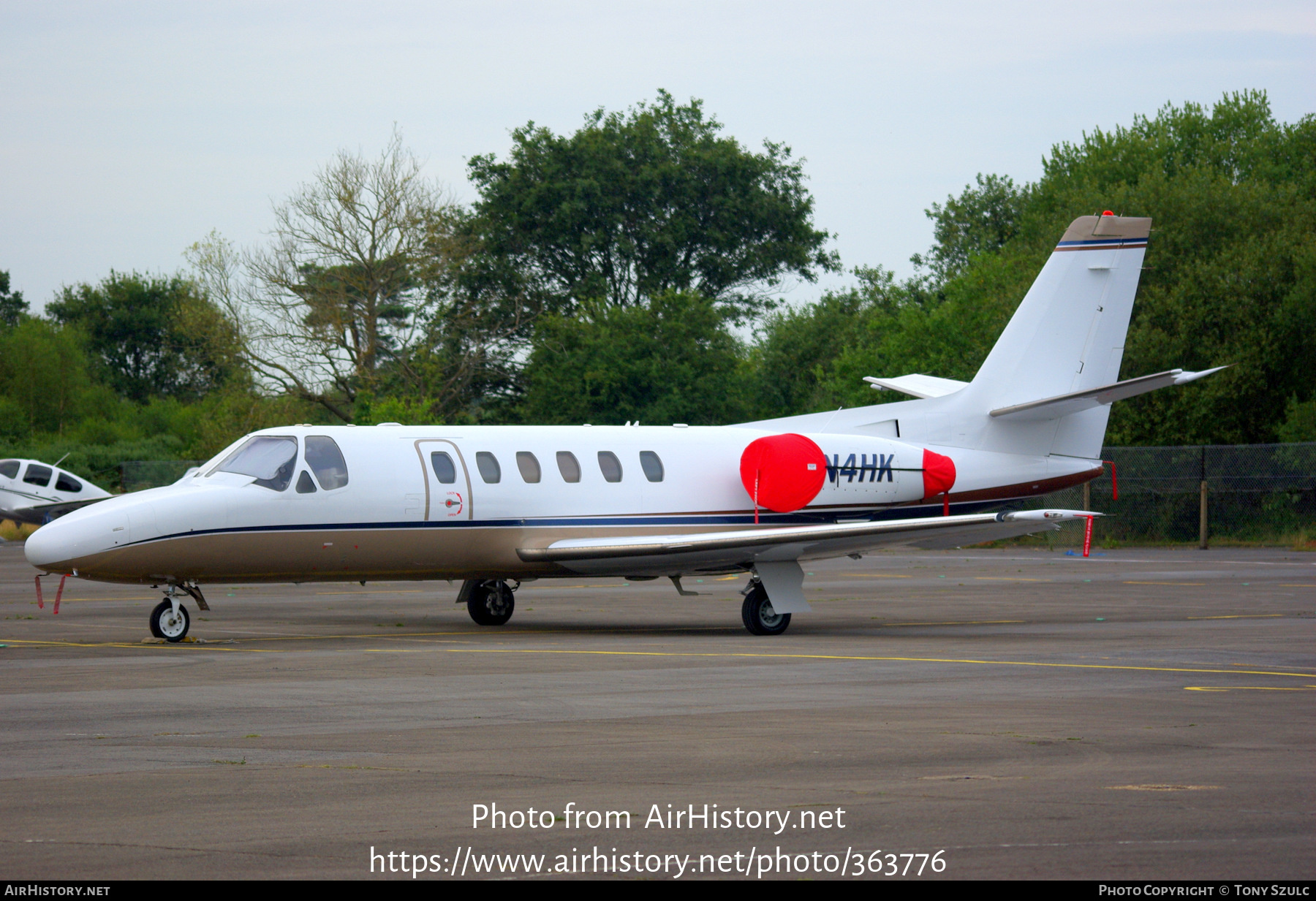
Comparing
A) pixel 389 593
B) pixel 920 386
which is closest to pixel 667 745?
pixel 920 386

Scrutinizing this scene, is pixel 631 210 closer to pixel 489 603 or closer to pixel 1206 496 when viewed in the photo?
pixel 1206 496

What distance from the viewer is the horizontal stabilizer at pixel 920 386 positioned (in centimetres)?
2398

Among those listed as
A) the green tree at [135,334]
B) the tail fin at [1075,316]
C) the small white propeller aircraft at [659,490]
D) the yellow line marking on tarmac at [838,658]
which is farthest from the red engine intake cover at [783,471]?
the green tree at [135,334]

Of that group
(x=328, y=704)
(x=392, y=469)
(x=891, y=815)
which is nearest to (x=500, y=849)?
(x=891, y=815)

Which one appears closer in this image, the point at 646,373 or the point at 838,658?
the point at 838,658

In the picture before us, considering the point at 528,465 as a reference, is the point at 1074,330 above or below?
above

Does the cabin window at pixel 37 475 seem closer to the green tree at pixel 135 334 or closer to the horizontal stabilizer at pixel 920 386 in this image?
the horizontal stabilizer at pixel 920 386

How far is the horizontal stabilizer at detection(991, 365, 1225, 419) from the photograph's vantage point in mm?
20188

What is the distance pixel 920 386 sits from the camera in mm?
24922

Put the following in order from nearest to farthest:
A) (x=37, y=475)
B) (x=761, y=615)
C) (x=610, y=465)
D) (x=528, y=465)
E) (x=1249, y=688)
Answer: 1. (x=1249, y=688)
2. (x=761, y=615)
3. (x=528, y=465)
4. (x=610, y=465)
5. (x=37, y=475)

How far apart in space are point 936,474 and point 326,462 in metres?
8.95

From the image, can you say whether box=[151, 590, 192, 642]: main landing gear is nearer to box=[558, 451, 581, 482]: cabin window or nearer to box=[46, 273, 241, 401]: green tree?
box=[558, 451, 581, 482]: cabin window

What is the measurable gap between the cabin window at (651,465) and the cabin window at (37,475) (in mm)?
32587

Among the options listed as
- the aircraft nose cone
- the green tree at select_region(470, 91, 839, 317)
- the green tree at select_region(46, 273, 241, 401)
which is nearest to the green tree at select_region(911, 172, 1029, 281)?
the green tree at select_region(470, 91, 839, 317)
